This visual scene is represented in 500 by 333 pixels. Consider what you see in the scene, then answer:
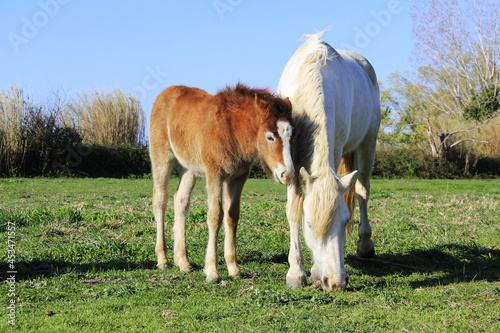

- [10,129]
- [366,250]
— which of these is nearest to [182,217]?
[366,250]

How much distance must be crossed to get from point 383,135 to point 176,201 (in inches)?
1689

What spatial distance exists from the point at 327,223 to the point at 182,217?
2331 mm

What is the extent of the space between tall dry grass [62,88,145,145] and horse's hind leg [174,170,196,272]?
67.8 ft

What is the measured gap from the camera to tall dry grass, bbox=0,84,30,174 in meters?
20.8

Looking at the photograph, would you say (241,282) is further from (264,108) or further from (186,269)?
(264,108)

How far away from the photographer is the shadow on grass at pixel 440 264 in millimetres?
5346

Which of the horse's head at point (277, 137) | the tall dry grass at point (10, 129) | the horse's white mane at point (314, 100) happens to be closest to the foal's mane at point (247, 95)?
the horse's head at point (277, 137)

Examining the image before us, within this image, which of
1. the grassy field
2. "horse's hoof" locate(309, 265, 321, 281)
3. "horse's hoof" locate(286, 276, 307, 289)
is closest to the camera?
the grassy field

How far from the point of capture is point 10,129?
21000 mm

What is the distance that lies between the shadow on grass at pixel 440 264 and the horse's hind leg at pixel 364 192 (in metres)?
0.16

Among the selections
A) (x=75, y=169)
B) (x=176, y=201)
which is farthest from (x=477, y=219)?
(x=75, y=169)

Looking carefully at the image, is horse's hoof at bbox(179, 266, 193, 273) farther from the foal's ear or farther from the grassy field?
the foal's ear

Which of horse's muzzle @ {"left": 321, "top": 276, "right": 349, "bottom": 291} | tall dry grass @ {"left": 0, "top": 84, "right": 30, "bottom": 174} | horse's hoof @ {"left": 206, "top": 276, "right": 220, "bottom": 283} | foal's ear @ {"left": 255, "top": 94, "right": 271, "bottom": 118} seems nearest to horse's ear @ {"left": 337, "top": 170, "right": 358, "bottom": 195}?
horse's muzzle @ {"left": 321, "top": 276, "right": 349, "bottom": 291}

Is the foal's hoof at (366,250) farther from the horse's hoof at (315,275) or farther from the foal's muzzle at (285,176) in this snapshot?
the foal's muzzle at (285,176)
